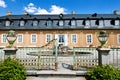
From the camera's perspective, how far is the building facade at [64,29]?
109 feet

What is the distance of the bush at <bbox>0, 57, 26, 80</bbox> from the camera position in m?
7.27

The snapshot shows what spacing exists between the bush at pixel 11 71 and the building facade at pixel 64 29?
25.5 meters

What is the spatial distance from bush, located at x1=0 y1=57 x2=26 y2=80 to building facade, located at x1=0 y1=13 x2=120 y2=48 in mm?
25515

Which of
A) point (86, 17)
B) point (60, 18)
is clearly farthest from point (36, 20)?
point (86, 17)

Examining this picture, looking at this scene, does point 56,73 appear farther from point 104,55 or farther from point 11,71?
point 104,55

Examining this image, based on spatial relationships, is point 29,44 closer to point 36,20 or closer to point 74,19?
point 36,20

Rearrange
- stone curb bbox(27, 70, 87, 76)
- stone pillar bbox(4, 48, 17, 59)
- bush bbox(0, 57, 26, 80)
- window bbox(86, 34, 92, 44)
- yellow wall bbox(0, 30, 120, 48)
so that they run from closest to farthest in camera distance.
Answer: bush bbox(0, 57, 26, 80) < stone curb bbox(27, 70, 87, 76) < stone pillar bbox(4, 48, 17, 59) < yellow wall bbox(0, 30, 120, 48) < window bbox(86, 34, 92, 44)

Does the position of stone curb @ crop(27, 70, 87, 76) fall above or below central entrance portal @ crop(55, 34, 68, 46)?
below

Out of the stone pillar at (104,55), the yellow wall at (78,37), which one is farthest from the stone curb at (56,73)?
the yellow wall at (78,37)

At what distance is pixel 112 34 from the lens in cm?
3294

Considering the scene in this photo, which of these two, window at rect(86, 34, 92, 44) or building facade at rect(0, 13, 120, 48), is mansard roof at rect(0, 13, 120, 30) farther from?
window at rect(86, 34, 92, 44)

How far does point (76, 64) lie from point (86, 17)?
26.1 metres

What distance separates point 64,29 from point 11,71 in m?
26.3

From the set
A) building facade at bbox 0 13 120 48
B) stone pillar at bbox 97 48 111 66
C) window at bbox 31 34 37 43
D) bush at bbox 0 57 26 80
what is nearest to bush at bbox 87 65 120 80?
stone pillar at bbox 97 48 111 66
